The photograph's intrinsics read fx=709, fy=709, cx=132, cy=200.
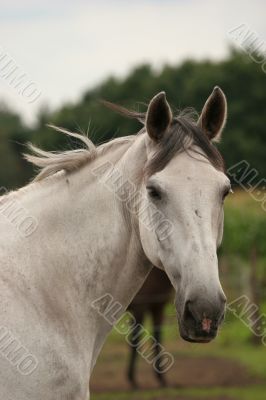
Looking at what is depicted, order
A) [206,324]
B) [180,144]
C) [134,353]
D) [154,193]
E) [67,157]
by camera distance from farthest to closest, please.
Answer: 1. [134,353]
2. [67,157]
3. [180,144]
4. [154,193]
5. [206,324]

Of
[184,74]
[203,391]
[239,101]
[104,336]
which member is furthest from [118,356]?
[184,74]

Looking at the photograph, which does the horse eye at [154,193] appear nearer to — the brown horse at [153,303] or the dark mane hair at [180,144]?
the dark mane hair at [180,144]

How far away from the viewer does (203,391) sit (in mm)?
11320

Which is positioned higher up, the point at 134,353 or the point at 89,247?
the point at 89,247

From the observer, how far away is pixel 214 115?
4.01 m

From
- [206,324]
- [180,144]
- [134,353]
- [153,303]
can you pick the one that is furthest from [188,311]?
[153,303]

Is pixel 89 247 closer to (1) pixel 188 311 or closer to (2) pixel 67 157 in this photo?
(2) pixel 67 157

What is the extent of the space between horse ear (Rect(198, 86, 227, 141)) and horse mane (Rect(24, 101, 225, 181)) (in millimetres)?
79

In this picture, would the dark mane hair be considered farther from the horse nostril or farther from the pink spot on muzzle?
the pink spot on muzzle

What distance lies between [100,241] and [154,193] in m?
0.47

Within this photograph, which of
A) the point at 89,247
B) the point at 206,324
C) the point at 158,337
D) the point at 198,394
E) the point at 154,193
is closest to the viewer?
the point at 206,324

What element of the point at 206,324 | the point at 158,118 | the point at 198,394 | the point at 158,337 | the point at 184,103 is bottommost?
the point at 184,103

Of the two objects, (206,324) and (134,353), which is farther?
(134,353)

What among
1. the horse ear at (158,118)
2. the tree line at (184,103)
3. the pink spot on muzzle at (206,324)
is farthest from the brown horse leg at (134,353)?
the tree line at (184,103)
